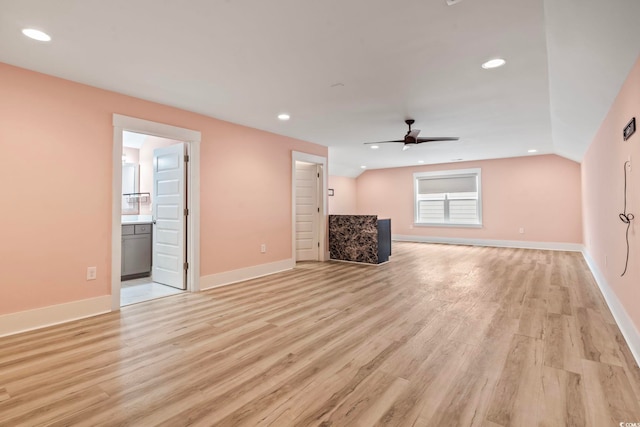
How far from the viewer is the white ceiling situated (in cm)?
200

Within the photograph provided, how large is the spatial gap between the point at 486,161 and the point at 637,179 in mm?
6915

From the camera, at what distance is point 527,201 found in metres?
8.04

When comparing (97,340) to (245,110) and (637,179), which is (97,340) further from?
(637,179)

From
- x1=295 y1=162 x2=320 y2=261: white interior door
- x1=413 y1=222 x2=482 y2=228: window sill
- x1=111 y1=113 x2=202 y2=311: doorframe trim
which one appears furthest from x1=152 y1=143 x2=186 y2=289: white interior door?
x1=413 y1=222 x2=482 y2=228: window sill

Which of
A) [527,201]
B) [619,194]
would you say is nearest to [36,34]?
[619,194]

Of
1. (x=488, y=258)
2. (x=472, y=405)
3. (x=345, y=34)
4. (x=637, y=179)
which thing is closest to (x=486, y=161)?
(x=488, y=258)

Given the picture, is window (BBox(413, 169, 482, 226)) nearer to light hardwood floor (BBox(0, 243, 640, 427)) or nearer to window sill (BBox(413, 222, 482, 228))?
window sill (BBox(413, 222, 482, 228))

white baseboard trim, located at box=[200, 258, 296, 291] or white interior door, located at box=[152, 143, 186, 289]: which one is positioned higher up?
white interior door, located at box=[152, 143, 186, 289]

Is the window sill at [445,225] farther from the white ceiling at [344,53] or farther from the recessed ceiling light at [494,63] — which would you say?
the recessed ceiling light at [494,63]

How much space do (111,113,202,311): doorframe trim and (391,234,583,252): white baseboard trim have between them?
738 cm

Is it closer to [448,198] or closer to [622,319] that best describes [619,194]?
[622,319]

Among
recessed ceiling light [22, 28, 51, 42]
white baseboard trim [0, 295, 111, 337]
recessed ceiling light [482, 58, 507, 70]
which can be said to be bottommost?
white baseboard trim [0, 295, 111, 337]

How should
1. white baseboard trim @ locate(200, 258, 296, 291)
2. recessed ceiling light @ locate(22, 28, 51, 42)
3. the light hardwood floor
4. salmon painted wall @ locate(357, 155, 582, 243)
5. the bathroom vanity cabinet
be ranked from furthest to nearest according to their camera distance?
1. salmon painted wall @ locate(357, 155, 582, 243)
2. the bathroom vanity cabinet
3. white baseboard trim @ locate(200, 258, 296, 291)
4. recessed ceiling light @ locate(22, 28, 51, 42)
5. the light hardwood floor

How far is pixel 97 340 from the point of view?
2.64 m
